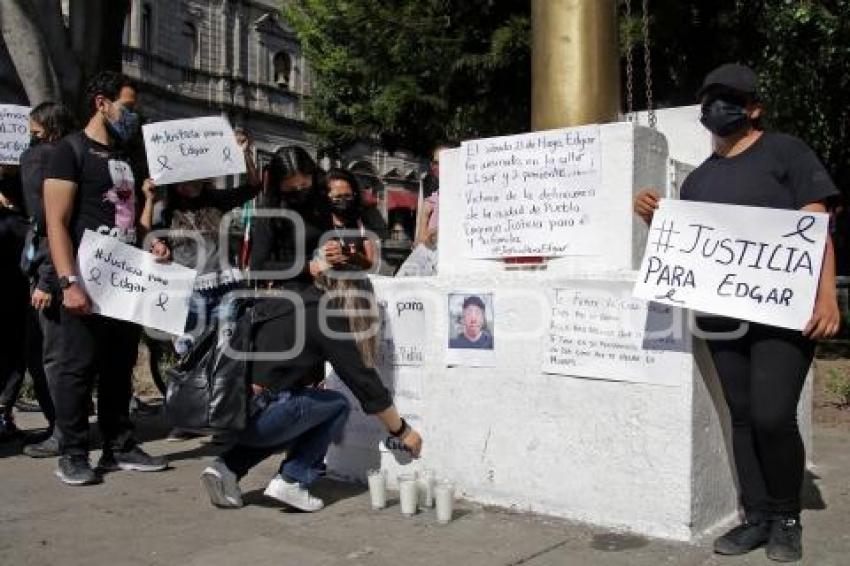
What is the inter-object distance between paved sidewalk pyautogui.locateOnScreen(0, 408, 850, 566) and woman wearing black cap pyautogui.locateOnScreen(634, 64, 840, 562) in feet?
0.54

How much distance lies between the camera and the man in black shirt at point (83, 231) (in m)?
4.67

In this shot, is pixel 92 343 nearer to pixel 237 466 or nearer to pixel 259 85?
pixel 237 466

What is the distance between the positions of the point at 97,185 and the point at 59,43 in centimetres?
483

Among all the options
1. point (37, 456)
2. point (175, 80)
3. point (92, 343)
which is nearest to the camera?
point (92, 343)

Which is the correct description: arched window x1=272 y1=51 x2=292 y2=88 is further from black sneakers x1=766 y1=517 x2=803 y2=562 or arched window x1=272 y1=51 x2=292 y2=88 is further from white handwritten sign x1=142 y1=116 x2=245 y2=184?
black sneakers x1=766 y1=517 x2=803 y2=562

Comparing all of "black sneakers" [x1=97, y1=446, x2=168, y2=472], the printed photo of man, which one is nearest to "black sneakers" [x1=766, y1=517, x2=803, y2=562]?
the printed photo of man

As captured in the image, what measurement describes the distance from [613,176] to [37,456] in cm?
383

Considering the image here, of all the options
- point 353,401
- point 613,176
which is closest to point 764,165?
point 613,176

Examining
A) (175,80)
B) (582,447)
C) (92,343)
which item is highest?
(175,80)

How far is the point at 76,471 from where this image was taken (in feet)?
15.7

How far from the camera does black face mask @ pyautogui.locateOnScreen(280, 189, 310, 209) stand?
4430 millimetres

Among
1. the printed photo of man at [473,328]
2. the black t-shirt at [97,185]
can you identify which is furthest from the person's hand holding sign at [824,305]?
the black t-shirt at [97,185]

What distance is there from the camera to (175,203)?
18.8ft

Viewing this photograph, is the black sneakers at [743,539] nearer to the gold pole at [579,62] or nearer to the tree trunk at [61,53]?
the gold pole at [579,62]
